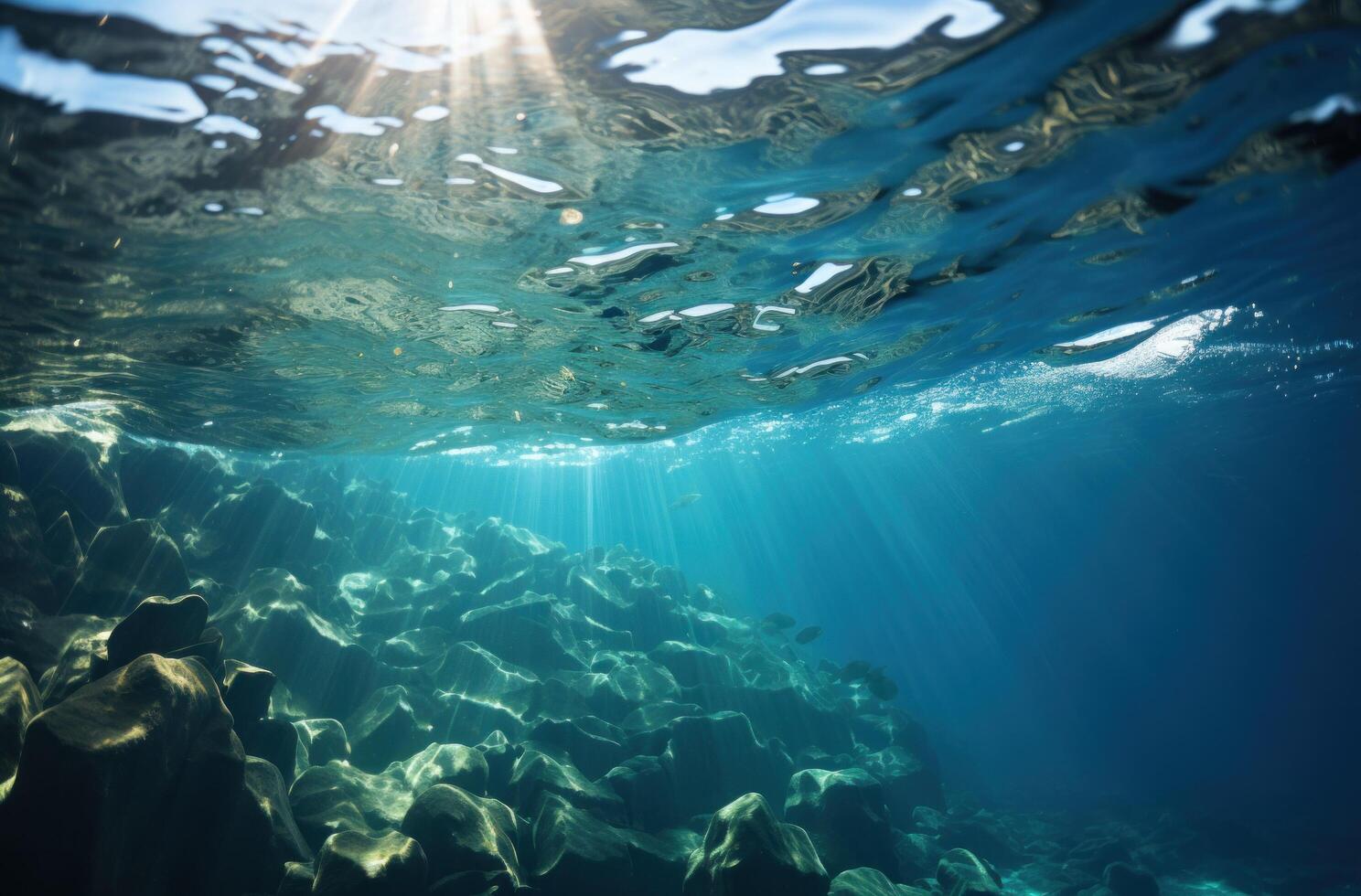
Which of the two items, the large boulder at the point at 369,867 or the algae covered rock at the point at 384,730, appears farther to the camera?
the algae covered rock at the point at 384,730

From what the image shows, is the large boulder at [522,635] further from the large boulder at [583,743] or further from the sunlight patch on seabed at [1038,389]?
the sunlight patch on seabed at [1038,389]

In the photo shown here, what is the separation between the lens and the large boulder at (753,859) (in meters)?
8.36

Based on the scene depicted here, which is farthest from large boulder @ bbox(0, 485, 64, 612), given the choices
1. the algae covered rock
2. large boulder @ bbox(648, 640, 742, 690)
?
large boulder @ bbox(648, 640, 742, 690)

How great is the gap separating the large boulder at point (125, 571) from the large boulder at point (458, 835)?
9426 millimetres

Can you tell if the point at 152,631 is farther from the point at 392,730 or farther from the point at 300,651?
the point at 300,651

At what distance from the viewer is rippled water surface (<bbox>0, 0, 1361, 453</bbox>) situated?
527cm

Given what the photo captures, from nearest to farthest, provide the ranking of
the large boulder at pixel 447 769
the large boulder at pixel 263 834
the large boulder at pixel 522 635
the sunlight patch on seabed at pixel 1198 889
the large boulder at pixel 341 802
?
the large boulder at pixel 263 834, the large boulder at pixel 341 802, the large boulder at pixel 447 769, the sunlight patch on seabed at pixel 1198 889, the large boulder at pixel 522 635

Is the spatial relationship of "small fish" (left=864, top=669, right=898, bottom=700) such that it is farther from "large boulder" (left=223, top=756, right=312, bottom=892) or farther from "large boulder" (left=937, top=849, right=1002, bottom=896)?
"large boulder" (left=223, top=756, right=312, bottom=892)

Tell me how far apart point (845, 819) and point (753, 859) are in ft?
19.3

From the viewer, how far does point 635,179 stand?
7164 mm

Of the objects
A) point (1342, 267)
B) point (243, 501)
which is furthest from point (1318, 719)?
point (243, 501)

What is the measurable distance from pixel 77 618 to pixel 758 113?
15275 mm

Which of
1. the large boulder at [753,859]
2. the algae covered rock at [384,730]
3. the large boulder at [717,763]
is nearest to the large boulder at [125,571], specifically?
the algae covered rock at [384,730]

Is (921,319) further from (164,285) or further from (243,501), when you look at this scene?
(243,501)
